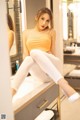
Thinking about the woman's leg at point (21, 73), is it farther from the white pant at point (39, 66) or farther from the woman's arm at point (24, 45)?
the woman's arm at point (24, 45)

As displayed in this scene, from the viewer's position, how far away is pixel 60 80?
1511 millimetres

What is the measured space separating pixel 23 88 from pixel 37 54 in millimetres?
255

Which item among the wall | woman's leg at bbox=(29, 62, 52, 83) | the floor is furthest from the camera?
the floor

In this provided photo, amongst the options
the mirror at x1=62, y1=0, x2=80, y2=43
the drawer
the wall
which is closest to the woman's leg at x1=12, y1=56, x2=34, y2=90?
the drawer

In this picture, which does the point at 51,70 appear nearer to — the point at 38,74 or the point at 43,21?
the point at 38,74

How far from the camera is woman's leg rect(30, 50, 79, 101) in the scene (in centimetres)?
151

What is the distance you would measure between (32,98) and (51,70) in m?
0.27

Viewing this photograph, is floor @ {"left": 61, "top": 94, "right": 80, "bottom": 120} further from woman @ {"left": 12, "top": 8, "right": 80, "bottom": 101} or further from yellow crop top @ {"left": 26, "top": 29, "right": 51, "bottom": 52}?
yellow crop top @ {"left": 26, "top": 29, "right": 51, "bottom": 52}

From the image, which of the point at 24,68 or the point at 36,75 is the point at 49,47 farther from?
the point at 24,68

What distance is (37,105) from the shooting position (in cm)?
141

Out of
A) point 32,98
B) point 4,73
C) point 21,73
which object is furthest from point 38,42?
point 4,73

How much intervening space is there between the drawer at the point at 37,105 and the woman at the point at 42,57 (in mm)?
110

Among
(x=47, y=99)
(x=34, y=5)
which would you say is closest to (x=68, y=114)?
(x=47, y=99)

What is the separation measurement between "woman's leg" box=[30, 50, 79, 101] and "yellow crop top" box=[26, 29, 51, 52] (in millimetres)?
168
